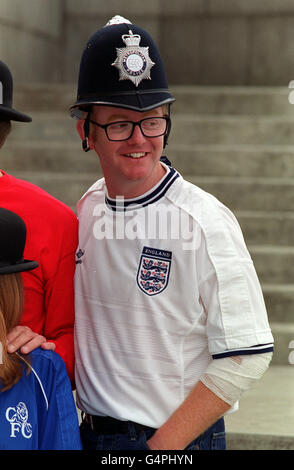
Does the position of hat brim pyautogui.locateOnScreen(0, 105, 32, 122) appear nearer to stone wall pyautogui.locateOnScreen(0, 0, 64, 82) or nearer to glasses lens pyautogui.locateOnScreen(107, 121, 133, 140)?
glasses lens pyautogui.locateOnScreen(107, 121, 133, 140)

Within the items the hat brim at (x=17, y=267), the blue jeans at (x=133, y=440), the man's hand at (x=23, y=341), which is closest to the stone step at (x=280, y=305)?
the blue jeans at (x=133, y=440)

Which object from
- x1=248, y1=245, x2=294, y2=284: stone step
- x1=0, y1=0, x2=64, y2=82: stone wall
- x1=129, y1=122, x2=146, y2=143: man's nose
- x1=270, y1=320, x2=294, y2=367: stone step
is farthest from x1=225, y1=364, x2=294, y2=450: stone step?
x1=0, y1=0, x2=64, y2=82: stone wall

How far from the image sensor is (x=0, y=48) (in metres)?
7.26

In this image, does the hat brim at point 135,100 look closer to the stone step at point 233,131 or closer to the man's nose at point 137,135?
the man's nose at point 137,135

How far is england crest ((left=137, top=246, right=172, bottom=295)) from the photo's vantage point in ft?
6.58

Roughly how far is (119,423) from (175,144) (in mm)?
4384

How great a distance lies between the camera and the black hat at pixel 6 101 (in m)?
2.07

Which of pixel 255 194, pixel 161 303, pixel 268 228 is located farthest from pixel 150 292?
pixel 255 194

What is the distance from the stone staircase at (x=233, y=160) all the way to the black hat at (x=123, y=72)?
2.66m

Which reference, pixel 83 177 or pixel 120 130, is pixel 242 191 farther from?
pixel 120 130

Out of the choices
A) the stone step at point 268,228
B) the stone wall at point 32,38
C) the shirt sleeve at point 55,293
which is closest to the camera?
the shirt sleeve at point 55,293

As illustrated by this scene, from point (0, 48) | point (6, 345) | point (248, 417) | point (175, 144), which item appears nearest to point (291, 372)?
point (248, 417)

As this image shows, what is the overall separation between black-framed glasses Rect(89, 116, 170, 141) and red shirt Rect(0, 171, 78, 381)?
0.31 m

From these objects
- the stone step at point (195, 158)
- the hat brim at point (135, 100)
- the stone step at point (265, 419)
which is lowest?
the stone step at point (265, 419)
